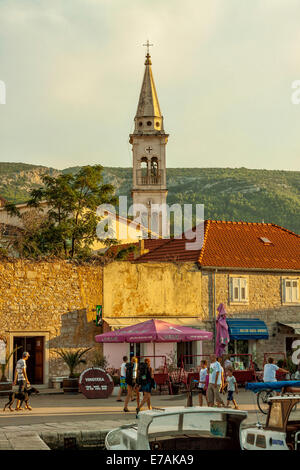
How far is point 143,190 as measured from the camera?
74.4 m

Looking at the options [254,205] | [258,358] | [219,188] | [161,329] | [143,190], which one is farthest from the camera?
[219,188]

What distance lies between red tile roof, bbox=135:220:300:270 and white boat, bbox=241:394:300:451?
833 inches

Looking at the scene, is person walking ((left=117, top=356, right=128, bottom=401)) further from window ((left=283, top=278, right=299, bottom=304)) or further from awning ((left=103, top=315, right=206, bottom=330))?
window ((left=283, top=278, right=299, bottom=304))

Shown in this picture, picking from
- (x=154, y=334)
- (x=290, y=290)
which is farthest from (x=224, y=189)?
(x=154, y=334)

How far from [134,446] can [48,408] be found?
1028 centimetres

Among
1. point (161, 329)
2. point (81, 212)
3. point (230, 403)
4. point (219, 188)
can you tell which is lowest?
point (230, 403)

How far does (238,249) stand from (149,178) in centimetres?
3858

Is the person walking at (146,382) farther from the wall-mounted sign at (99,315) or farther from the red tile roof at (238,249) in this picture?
the red tile roof at (238,249)

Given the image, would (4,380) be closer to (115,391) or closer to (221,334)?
(115,391)

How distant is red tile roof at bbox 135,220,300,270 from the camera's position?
35875mm

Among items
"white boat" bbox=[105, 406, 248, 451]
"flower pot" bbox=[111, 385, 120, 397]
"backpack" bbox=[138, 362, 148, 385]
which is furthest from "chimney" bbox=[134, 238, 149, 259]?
"white boat" bbox=[105, 406, 248, 451]

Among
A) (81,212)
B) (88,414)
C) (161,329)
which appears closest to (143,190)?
(81,212)

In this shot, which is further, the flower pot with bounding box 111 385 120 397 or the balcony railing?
the balcony railing
